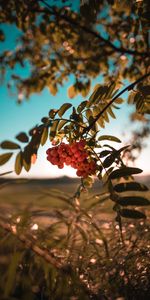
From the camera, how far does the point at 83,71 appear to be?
21.2ft

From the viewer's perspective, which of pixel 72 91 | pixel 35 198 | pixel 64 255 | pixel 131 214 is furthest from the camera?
pixel 72 91

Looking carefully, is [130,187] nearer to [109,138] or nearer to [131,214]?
[131,214]

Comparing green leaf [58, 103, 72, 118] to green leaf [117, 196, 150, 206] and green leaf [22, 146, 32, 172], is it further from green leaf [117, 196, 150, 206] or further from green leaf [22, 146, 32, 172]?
green leaf [117, 196, 150, 206]

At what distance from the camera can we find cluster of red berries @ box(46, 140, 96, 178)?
5.33ft

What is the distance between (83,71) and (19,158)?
510 cm

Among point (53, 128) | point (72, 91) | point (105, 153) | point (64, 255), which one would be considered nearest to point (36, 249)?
point (64, 255)

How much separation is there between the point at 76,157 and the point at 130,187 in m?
0.39

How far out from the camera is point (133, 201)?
4.08ft

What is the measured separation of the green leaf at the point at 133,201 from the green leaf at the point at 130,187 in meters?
0.04

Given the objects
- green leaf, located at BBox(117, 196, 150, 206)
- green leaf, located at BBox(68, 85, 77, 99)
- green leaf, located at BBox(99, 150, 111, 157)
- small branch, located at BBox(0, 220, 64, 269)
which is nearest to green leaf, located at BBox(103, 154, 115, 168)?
green leaf, located at BBox(99, 150, 111, 157)

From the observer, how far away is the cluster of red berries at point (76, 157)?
1624 mm

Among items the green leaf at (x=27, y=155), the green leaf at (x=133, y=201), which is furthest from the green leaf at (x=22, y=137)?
the green leaf at (x=133, y=201)

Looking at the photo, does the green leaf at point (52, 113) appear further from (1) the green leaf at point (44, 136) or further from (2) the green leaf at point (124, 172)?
(2) the green leaf at point (124, 172)

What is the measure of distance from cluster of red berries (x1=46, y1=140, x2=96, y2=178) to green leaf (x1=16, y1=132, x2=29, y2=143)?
229 mm
